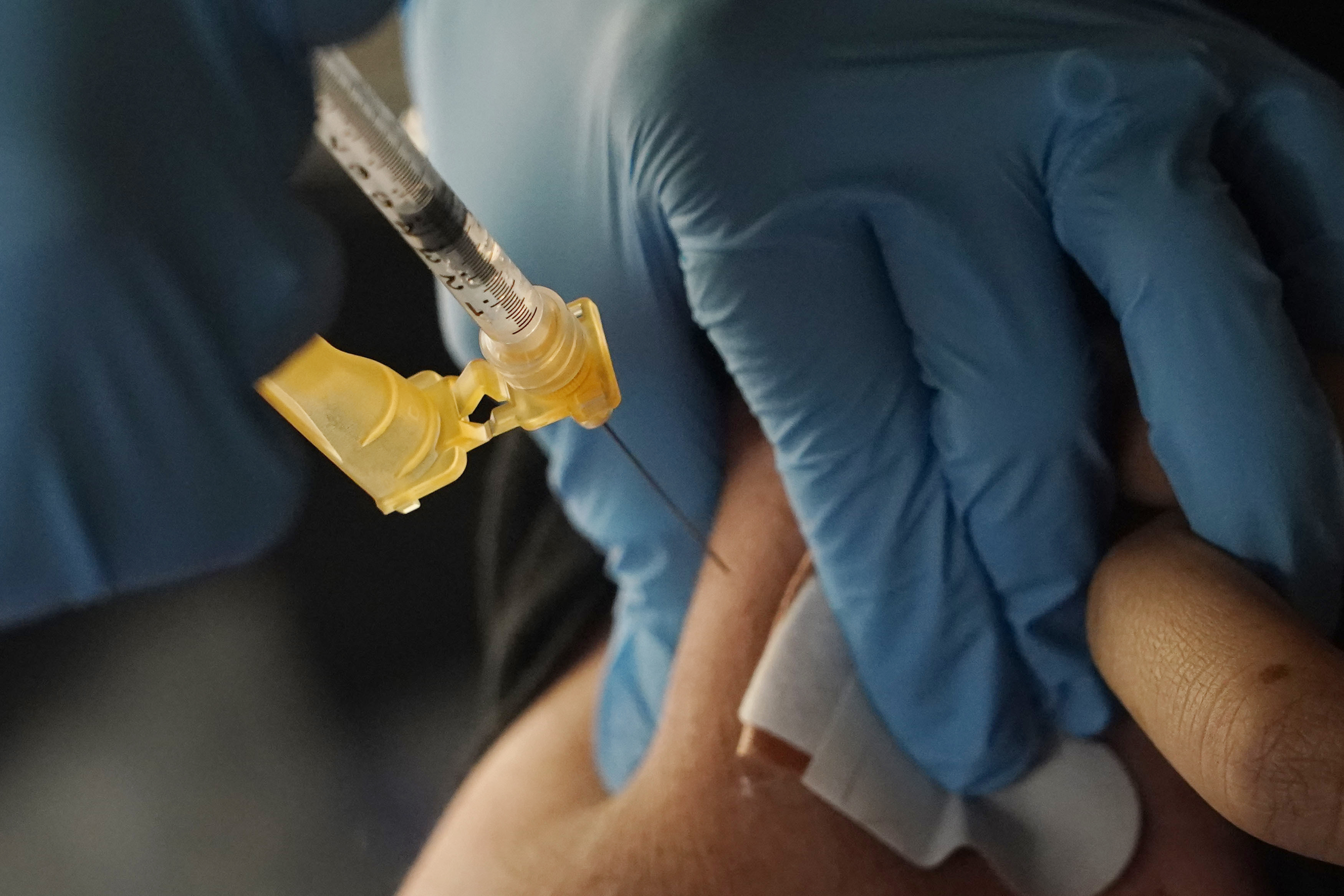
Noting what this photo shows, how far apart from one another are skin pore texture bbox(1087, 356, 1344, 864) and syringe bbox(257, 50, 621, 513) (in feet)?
1.54

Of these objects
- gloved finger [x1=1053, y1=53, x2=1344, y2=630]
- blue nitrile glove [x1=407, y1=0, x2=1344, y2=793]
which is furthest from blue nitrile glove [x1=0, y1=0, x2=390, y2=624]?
gloved finger [x1=1053, y1=53, x2=1344, y2=630]

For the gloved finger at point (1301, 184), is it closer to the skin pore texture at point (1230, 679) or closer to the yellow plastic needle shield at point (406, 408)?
the skin pore texture at point (1230, 679)

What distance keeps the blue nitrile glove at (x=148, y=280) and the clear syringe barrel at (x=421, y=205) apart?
0.12ft

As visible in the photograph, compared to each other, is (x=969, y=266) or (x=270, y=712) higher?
(x=969, y=266)

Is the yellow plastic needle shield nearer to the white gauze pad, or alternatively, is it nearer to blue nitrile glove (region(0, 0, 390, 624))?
blue nitrile glove (region(0, 0, 390, 624))

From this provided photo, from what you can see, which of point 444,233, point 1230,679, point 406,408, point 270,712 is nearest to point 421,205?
point 444,233

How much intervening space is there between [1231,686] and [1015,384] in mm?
320

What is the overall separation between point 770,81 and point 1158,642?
582mm

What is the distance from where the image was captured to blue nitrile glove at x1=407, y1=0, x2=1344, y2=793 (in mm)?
755

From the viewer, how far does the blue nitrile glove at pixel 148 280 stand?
16.7 inches

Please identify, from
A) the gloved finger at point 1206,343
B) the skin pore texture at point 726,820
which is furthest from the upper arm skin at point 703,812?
the gloved finger at point 1206,343

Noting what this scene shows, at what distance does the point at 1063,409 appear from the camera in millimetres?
817

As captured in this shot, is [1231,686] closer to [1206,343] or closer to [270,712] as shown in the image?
[1206,343]

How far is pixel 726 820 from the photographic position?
2.99 feet
